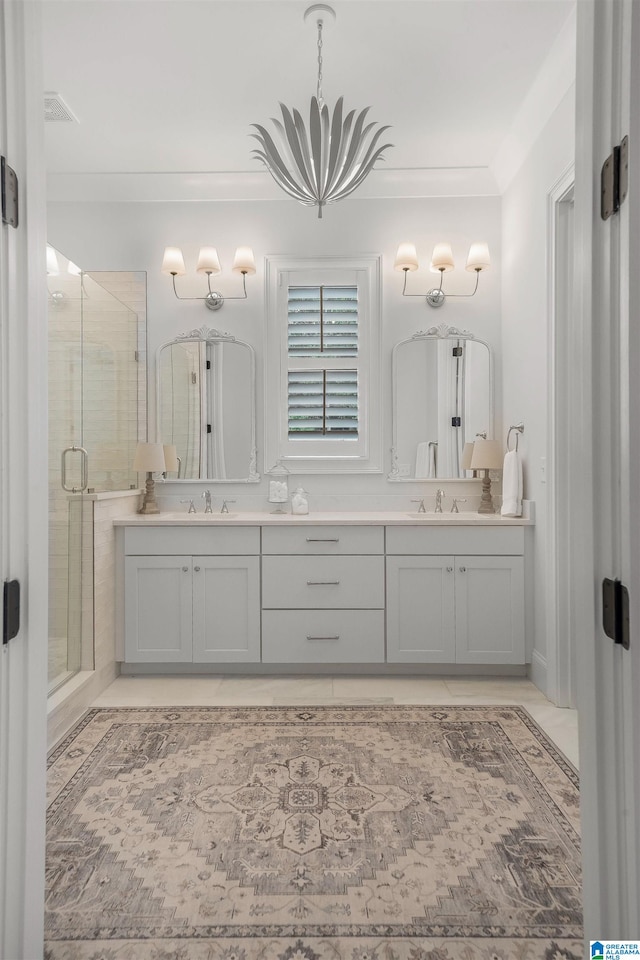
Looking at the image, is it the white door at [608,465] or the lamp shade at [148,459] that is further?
the lamp shade at [148,459]

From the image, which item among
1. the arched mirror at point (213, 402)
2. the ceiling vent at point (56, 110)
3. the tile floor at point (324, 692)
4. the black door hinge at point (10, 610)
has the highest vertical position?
the ceiling vent at point (56, 110)

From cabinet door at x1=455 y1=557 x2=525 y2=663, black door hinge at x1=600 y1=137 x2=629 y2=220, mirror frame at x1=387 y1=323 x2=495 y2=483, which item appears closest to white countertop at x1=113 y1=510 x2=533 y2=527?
cabinet door at x1=455 y1=557 x2=525 y2=663

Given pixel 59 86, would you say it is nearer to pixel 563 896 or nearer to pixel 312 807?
pixel 312 807

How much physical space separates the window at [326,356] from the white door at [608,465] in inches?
112

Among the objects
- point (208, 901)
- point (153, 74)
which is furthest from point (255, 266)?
point (208, 901)

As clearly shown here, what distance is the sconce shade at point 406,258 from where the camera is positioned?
12.1 ft

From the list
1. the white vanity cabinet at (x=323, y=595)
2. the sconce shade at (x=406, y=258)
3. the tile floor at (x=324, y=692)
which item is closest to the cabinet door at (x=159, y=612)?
the tile floor at (x=324, y=692)

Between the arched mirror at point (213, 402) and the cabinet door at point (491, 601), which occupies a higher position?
the arched mirror at point (213, 402)

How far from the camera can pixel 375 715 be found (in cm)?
279

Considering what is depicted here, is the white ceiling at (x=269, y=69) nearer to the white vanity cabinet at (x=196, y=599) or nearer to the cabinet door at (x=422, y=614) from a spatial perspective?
the white vanity cabinet at (x=196, y=599)

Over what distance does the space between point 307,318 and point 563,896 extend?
3.19 metres

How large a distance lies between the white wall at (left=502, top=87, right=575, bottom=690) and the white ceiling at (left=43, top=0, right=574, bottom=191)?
0.30m

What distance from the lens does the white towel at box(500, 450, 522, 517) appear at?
3.35 m

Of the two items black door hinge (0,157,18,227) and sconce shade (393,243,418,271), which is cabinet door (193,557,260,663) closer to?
sconce shade (393,243,418,271)
